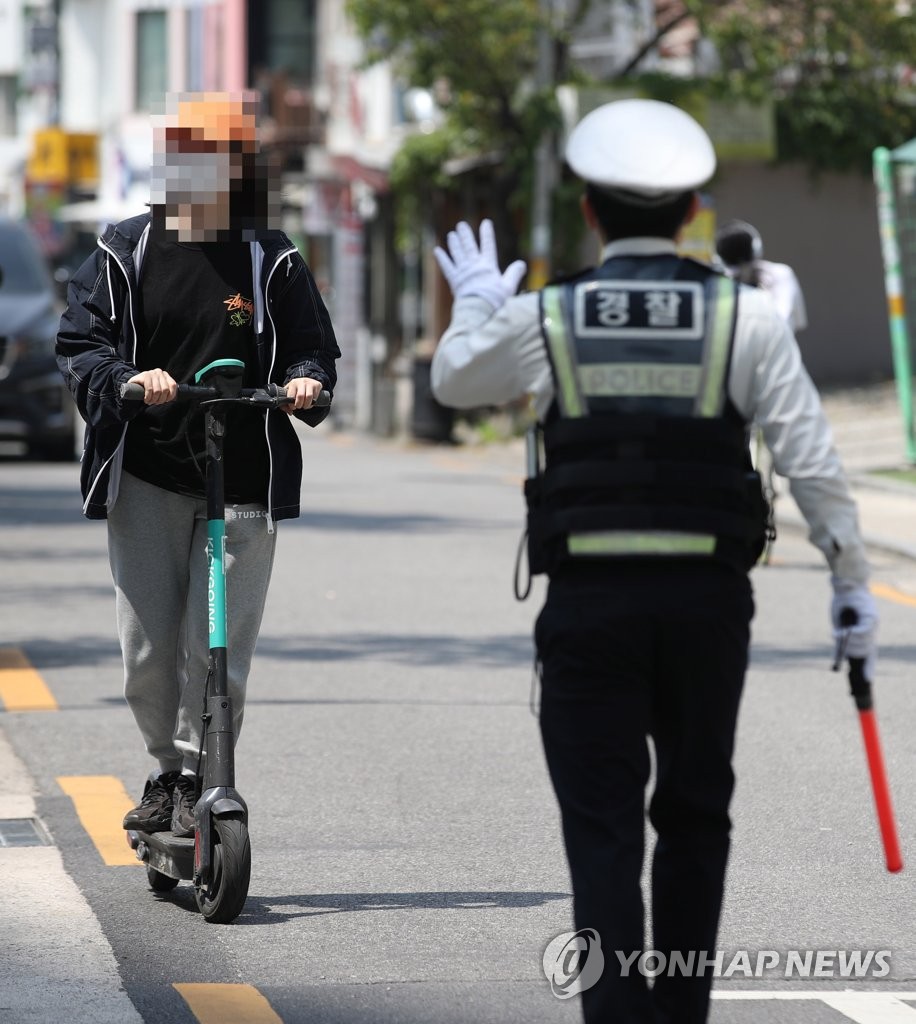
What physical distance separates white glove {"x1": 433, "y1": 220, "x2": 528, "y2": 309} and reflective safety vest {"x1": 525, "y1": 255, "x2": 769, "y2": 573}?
0.37 ft

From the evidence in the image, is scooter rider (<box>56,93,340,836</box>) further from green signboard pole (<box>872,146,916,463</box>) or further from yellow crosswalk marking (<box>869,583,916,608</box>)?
green signboard pole (<box>872,146,916,463</box>)

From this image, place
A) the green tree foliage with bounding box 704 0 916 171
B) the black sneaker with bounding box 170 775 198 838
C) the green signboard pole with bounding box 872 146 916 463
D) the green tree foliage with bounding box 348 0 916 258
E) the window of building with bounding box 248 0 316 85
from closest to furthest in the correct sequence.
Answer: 1. the black sneaker with bounding box 170 775 198 838
2. the green signboard pole with bounding box 872 146 916 463
3. the green tree foliage with bounding box 348 0 916 258
4. the green tree foliage with bounding box 704 0 916 171
5. the window of building with bounding box 248 0 316 85

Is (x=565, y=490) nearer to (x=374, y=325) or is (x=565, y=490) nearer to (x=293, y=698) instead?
(x=293, y=698)

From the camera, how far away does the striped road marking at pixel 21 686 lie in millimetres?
8414

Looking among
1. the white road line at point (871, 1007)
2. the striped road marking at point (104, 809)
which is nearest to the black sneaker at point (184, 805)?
the striped road marking at point (104, 809)

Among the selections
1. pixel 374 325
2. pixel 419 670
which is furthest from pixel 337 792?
pixel 374 325

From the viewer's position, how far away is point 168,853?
543 centimetres

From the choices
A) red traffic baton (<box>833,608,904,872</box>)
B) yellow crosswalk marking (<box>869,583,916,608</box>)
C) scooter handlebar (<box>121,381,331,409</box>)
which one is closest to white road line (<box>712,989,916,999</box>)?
red traffic baton (<box>833,608,904,872</box>)

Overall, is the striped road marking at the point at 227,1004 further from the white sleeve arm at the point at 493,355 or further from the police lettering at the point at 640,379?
the police lettering at the point at 640,379

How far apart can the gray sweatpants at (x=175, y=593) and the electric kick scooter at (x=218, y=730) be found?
0.11m

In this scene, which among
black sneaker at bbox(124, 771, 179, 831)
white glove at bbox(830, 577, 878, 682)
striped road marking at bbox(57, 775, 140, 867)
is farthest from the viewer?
striped road marking at bbox(57, 775, 140, 867)

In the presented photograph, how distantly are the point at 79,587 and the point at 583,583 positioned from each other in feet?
27.4

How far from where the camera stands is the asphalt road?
4.88m

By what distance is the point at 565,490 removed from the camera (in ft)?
12.5
